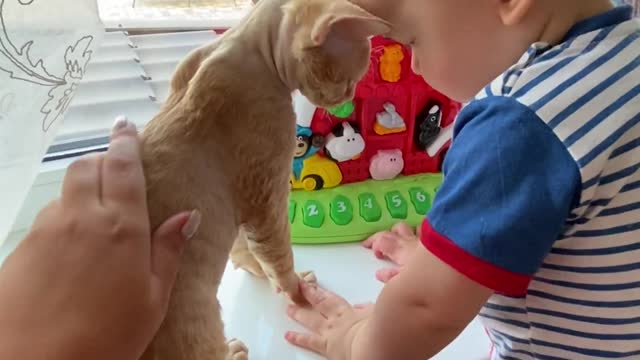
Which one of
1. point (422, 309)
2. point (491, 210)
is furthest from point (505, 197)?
point (422, 309)

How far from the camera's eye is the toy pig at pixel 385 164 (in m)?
0.91

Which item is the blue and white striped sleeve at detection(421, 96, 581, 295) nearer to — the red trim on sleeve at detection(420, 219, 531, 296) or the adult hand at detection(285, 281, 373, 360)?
the red trim on sleeve at detection(420, 219, 531, 296)

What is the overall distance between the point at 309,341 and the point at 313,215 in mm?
195

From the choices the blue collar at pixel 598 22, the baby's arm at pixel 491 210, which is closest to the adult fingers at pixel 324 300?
the baby's arm at pixel 491 210

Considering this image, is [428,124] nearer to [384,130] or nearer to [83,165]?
[384,130]

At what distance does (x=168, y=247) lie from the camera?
1.73ft

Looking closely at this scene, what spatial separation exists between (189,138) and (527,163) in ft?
0.88

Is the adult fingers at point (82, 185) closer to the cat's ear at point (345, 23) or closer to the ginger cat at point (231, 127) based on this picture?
the ginger cat at point (231, 127)

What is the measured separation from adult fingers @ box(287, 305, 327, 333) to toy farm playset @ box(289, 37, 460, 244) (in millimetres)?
124

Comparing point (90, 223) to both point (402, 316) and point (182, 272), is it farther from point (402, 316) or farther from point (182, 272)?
point (402, 316)

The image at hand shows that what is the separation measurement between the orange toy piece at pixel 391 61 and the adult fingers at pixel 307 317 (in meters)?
0.32

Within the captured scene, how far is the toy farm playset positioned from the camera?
2.81 feet

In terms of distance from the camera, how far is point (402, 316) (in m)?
0.54

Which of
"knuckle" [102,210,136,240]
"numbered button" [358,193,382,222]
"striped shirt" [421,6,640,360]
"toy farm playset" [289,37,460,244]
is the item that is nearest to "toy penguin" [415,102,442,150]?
"toy farm playset" [289,37,460,244]
